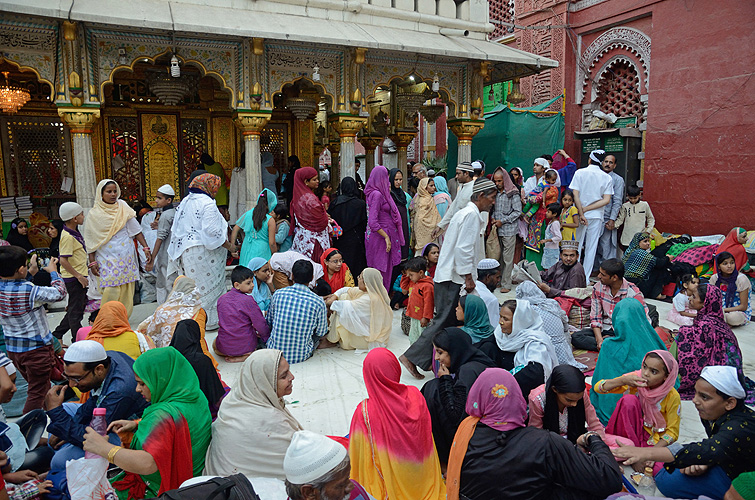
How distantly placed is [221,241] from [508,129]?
24.2ft

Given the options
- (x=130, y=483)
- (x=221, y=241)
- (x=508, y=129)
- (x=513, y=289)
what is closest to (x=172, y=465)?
(x=130, y=483)

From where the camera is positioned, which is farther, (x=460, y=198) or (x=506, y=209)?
(x=506, y=209)

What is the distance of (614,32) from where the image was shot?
409 inches

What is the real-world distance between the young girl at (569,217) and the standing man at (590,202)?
0.11 m

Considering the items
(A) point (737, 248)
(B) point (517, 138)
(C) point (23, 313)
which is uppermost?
(B) point (517, 138)

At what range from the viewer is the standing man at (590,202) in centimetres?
698

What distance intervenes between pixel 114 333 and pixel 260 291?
6.61 feet

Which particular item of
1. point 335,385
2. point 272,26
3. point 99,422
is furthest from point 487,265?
point 272,26

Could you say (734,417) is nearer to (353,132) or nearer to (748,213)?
(353,132)

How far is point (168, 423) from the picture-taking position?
228 cm

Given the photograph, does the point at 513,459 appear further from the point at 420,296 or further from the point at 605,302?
the point at 420,296

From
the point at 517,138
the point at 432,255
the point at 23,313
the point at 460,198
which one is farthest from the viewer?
the point at 517,138

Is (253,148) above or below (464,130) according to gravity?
below

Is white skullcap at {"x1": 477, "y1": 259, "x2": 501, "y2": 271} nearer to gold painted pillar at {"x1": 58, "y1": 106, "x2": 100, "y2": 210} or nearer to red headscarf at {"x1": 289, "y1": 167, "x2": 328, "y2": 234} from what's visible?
red headscarf at {"x1": 289, "y1": 167, "x2": 328, "y2": 234}
